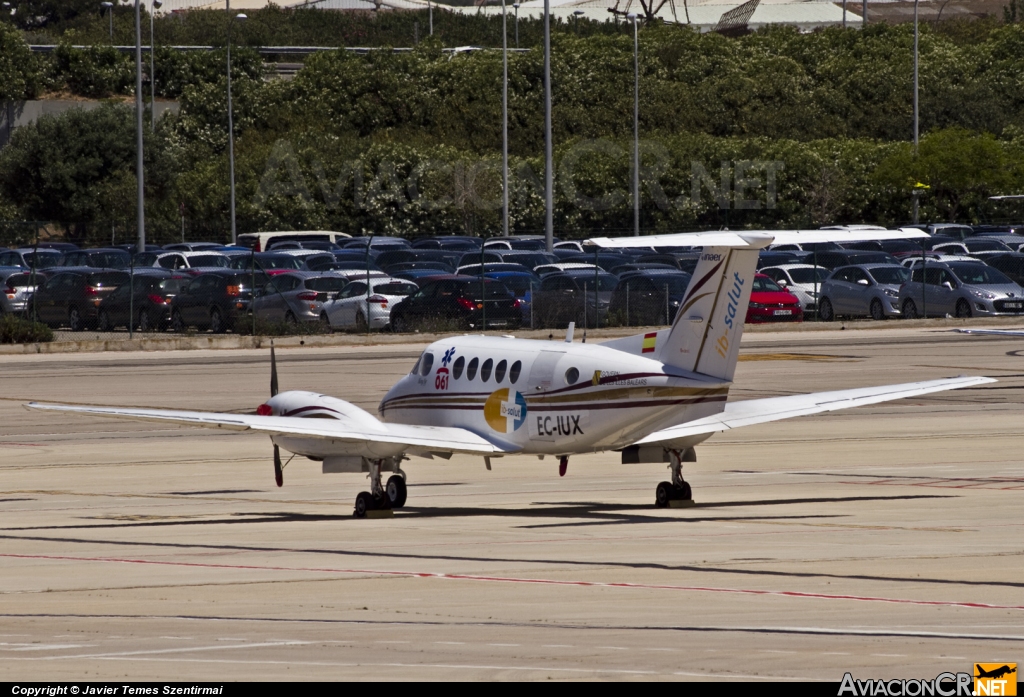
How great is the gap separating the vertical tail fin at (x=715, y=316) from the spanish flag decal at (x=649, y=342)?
6.0 inches

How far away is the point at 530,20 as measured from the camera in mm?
143875

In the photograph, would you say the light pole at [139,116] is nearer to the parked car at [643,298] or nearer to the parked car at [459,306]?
the parked car at [459,306]

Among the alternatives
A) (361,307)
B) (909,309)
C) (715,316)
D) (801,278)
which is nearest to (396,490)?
(715,316)

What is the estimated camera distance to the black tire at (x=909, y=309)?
165 ft

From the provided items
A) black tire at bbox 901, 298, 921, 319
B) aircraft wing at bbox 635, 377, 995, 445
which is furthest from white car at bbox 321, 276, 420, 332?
aircraft wing at bbox 635, 377, 995, 445

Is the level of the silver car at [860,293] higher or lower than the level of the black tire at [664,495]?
higher

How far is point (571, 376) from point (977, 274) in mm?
35588

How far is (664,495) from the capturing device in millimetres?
18500

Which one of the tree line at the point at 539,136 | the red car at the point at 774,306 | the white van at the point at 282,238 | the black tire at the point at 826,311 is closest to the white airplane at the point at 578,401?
the red car at the point at 774,306

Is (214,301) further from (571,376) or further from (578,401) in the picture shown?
(578,401)

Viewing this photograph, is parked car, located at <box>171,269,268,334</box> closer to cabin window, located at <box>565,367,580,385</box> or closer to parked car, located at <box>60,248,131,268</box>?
parked car, located at <box>60,248,131,268</box>

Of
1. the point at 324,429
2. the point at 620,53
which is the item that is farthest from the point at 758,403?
the point at 620,53

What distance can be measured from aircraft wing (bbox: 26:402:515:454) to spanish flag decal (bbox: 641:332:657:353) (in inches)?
79.1

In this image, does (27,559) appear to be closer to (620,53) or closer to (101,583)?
(101,583)
